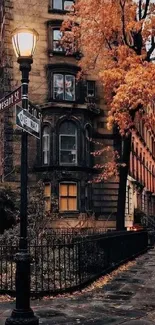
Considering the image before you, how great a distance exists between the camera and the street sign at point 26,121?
7657mm

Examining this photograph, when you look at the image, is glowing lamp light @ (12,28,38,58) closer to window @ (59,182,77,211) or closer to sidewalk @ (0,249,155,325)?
sidewalk @ (0,249,155,325)

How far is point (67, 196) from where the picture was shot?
103 ft

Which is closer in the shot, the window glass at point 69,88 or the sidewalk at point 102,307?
the sidewalk at point 102,307

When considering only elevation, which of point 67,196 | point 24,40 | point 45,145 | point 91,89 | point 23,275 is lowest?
point 23,275

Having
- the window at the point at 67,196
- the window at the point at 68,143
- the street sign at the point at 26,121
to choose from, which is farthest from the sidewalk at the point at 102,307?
the window at the point at 68,143

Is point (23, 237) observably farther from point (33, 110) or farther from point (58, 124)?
point (58, 124)

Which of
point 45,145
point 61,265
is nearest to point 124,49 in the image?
point 45,145

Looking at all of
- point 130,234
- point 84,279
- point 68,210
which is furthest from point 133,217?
point 84,279

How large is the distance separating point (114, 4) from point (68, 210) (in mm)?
13992

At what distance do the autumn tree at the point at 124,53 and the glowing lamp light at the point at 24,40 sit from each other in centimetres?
1185

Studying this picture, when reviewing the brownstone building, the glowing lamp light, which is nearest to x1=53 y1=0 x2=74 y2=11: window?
the brownstone building

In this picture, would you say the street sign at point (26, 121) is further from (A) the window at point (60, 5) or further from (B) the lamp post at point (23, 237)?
(A) the window at point (60, 5)

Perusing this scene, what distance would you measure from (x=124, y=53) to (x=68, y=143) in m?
10.2

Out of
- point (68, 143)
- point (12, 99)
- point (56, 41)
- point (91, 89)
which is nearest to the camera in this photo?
point (12, 99)
